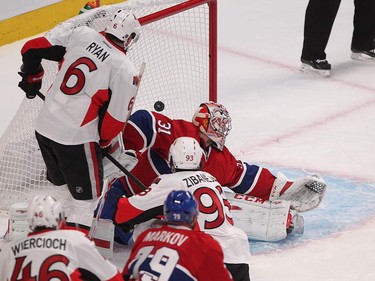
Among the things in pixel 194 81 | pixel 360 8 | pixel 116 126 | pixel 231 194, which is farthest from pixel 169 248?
pixel 360 8

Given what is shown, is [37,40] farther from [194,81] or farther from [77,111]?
[194,81]

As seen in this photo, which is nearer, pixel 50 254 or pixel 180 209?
pixel 50 254

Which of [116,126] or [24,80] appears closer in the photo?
[116,126]

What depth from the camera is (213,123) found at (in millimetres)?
4758

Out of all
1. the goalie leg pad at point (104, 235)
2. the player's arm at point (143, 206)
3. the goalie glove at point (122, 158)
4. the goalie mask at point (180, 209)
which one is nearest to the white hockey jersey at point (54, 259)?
the goalie mask at point (180, 209)

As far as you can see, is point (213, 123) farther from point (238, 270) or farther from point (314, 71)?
point (314, 71)

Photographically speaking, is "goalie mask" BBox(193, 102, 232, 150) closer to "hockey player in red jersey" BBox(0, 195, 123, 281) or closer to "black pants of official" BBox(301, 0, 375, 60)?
"hockey player in red jersey" BBox(0, 195, 123, 281)

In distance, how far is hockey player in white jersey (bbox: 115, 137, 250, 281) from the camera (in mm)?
4203

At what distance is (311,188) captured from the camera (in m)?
5.03

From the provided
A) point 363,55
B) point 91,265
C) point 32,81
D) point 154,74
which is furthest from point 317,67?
point 91,265

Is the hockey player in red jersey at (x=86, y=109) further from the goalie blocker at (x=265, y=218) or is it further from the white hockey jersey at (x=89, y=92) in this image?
the goalie blocker at (x=265, y=218)

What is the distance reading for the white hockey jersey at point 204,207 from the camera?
13.8 feet

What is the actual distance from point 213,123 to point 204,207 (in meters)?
0.64

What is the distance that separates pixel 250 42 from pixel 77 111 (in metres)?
3.41
